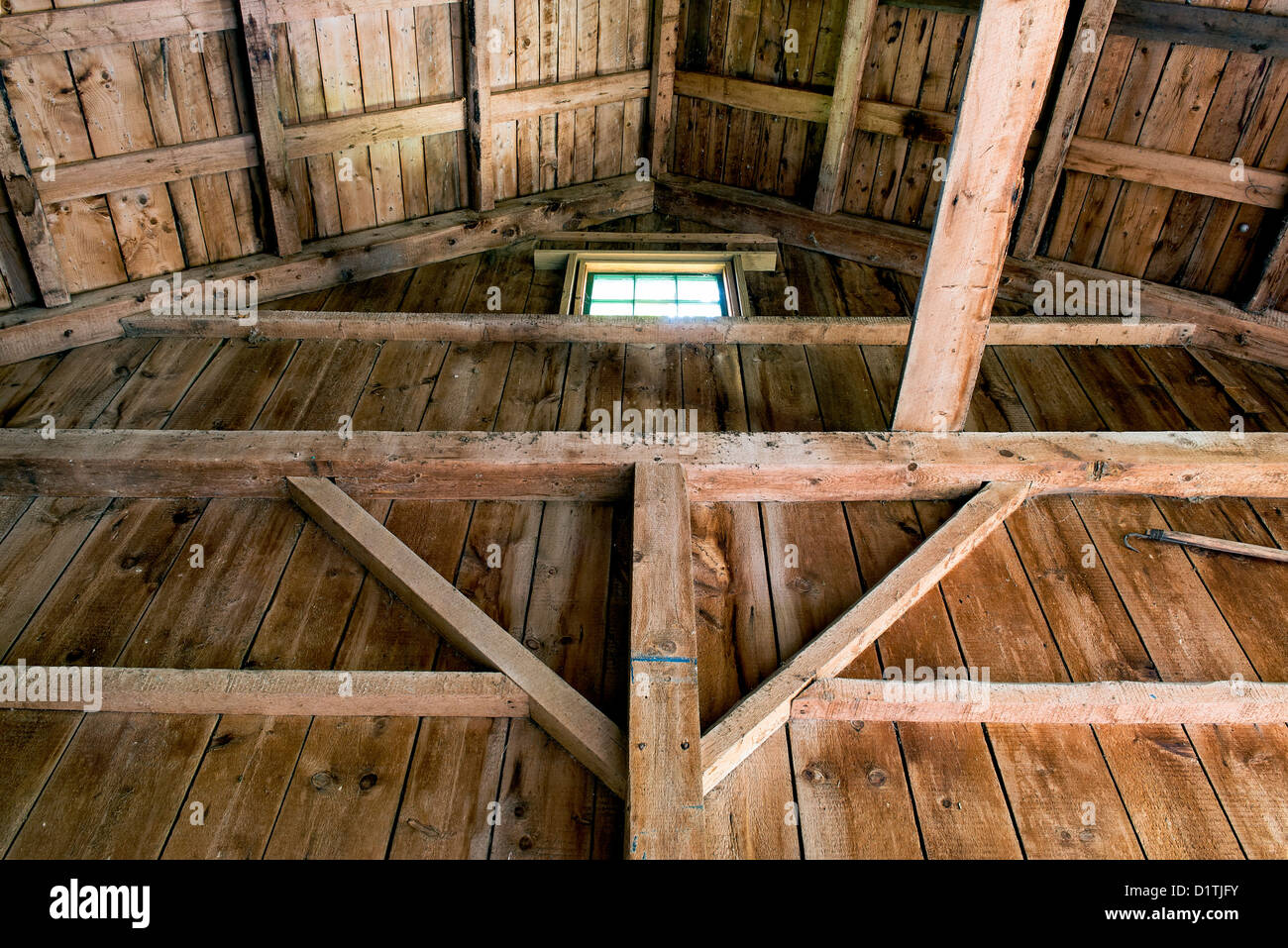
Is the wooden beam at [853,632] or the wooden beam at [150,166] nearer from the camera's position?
the wooden beam at [853,632]

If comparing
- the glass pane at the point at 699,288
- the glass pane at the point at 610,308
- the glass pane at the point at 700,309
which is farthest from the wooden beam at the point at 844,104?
the glass pane at the point at 610,308

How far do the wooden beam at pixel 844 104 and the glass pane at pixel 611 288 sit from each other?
3.50ft

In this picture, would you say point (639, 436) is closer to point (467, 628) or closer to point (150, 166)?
point (467, 628)

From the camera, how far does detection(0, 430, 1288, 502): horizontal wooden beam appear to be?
2.83 metres

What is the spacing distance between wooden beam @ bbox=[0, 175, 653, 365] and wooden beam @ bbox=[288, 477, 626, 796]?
4.77 feet

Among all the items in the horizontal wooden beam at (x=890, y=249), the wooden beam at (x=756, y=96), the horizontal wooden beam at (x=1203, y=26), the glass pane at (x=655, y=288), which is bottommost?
the glass pane at (x=655, y=288)

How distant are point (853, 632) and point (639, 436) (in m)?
0.94

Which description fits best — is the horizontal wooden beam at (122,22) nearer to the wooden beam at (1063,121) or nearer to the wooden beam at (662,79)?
the wooden beam at (662,79)

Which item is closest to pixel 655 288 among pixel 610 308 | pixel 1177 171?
pixel 610 308

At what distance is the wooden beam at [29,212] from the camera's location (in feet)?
10.8

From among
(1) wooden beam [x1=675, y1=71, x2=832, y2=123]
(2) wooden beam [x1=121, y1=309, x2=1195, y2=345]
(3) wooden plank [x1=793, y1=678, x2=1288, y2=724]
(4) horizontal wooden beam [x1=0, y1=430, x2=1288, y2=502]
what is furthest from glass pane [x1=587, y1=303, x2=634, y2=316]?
(3) wooden plank [x1=793, y1=678, x2=1288, y2=724]

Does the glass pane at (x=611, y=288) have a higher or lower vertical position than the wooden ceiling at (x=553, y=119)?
lower

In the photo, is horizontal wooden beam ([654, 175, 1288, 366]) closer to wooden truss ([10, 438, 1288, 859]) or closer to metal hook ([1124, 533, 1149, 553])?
wooden truss ([10, 438, 1288, 859])

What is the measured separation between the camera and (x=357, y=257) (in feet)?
13.9
